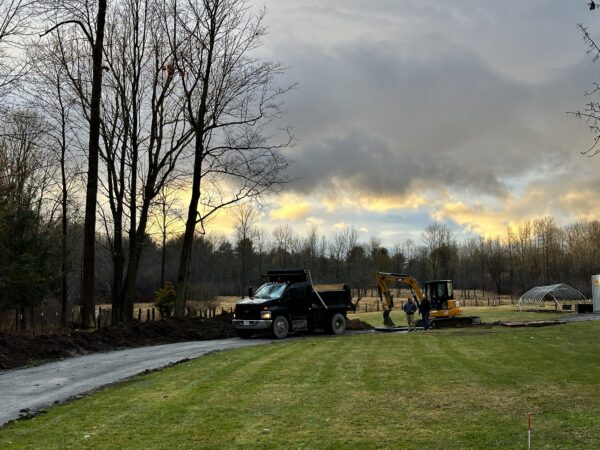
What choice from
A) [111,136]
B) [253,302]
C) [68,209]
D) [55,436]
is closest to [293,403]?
[55,436]

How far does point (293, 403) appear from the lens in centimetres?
973

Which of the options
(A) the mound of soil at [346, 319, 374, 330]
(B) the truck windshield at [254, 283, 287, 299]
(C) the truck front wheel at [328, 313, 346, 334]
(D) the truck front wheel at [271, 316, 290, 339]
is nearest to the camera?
(D) the truck front wheel at [271, 316, 290, 339]

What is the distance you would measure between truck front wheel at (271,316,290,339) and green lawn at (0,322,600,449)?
8723 millimetres

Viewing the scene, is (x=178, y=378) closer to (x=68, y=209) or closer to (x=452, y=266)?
(x=68, y=209)

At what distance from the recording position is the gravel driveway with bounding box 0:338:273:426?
35.4ft

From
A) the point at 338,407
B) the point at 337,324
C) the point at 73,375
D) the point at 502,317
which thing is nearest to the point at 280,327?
the point at 337,324

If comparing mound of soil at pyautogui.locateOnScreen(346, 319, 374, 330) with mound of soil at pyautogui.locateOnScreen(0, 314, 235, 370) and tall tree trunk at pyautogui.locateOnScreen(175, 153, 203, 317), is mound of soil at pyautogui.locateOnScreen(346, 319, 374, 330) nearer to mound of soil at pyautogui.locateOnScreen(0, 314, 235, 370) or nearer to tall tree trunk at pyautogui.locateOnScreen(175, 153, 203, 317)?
mound of soil at pyautogui.locateOnScreen(0, 314, 235, 370)

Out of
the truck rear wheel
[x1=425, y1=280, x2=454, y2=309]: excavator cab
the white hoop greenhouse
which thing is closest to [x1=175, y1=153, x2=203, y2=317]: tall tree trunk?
the truck rear wheel

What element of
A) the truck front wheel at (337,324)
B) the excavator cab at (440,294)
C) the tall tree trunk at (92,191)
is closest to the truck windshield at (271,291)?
the truck front wheel at (337,324)

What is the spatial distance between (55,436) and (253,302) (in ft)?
56.5

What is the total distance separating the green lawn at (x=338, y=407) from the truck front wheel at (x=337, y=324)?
11.2 metres

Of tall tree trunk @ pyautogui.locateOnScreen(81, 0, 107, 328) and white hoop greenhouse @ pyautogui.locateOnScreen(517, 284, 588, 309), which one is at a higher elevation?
tall tree trunk @ pyautogui.locateOnScreen(81, 0, 107, 328)

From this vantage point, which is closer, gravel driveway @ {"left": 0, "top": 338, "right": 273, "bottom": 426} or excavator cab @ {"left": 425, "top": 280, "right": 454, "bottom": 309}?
gravel driveway @ {"left": 0, "top": 338, "right": 273, "bottom": 426}

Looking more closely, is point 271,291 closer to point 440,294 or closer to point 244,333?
point 244,333
